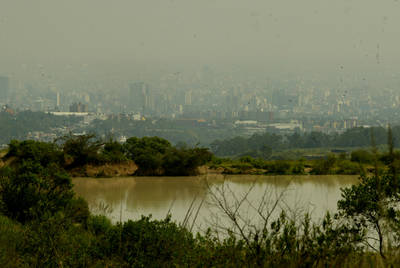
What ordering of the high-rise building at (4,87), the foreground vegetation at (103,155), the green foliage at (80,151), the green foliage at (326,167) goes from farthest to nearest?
the high-rise building at (4,87) < the green foliage at (326,167) < the green foliage at (80,151) < the foreground vegetation at (103,155)

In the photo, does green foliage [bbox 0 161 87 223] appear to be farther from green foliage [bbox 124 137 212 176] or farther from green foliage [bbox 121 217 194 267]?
green foliage [bbox 124 137 212 176]

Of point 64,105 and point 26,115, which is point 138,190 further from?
point 64,105

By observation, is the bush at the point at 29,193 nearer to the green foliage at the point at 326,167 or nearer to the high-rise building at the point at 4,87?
the green foliage at the point at 326,167

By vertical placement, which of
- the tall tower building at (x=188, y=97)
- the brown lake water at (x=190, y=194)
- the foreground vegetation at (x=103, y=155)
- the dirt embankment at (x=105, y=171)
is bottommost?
the brown lake water at (x=190, y=194)

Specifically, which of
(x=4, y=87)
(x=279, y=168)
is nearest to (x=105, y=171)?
(x=279, y=168)

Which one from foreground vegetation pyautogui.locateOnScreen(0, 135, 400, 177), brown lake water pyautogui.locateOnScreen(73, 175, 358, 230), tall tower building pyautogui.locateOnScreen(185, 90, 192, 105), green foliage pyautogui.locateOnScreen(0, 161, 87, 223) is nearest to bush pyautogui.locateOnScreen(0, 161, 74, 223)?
green foliage pyautogui.locateOnScreen(0, 161, 87, 223)

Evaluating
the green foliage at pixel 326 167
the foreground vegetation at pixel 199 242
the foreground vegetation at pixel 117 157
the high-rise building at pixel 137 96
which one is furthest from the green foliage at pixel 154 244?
the high-rise building at pixel 137 96

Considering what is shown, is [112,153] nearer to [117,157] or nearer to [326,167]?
[117,157]
